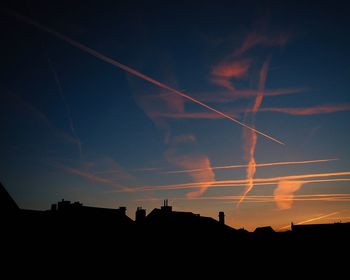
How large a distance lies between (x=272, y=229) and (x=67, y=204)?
4315cm

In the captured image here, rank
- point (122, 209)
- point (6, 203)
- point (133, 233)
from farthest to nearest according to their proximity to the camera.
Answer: point (122, 209), point (133, 233), point (6, 203)

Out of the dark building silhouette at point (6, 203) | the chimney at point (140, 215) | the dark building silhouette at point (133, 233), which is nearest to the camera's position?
the dark building silhouette at point (6, 203)

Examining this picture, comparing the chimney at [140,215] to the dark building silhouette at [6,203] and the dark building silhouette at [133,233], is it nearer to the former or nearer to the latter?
the dark building silhouette at [133,233]

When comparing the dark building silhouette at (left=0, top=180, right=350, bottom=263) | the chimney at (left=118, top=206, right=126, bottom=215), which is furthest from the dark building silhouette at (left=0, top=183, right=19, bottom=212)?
the chimney at (left=118, top=206, right=126, bottom=215)

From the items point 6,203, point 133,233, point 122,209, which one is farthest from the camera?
point 122,209

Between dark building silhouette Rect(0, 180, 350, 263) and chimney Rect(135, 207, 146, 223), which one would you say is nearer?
dark building silhouette Rect(0, 180, 350, 263)

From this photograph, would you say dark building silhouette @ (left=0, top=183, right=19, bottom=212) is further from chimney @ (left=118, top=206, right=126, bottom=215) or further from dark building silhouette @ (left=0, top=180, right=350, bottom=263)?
chimney @ (left=118, top=206, right=126, bottom=215)

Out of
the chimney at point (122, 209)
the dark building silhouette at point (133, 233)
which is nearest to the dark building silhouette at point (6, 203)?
the dark building silhouette at point (133, 233)

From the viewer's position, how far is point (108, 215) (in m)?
33.8

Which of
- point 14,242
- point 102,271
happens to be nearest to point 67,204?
point 102,271

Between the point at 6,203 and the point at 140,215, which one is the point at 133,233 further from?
→ the point at 6,203

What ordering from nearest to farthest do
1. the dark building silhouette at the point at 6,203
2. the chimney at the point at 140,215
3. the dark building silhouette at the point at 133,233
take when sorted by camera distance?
the dark building silhouette at the point at 6,203
the dark building silhouette at the point at 133,233
the chimney at the point at 140,215

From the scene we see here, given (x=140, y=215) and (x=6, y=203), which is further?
(x=140, y=215)

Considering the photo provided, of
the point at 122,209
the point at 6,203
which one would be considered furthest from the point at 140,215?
the point at 6,203
